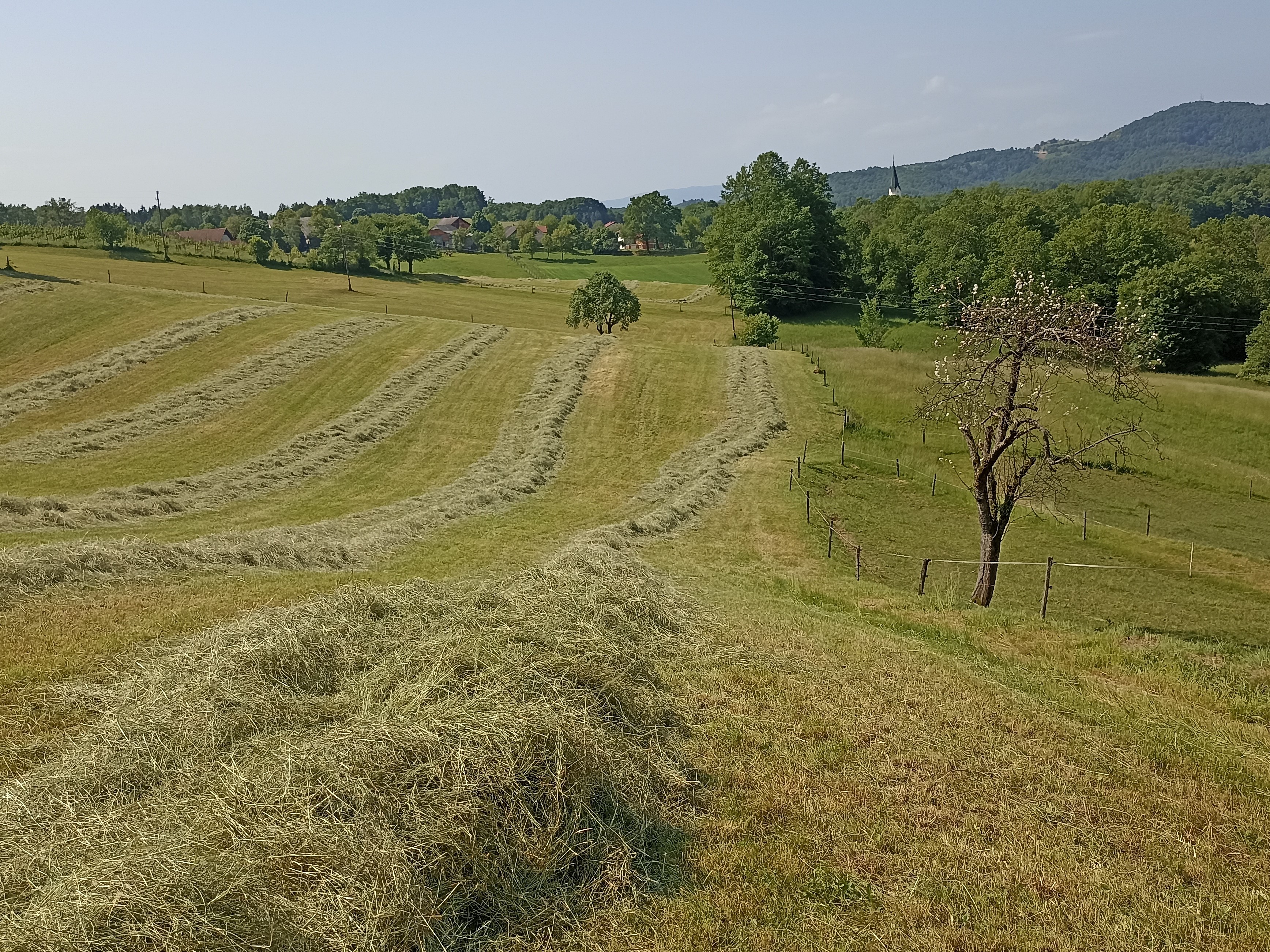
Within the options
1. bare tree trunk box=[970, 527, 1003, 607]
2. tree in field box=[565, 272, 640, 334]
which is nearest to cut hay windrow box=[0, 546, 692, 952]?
bare tree trunk box=[970, 527, 1003, 607]

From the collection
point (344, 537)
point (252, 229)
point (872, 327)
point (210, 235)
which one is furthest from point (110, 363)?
point (210, 235)

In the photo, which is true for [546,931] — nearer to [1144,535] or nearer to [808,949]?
[808,949]

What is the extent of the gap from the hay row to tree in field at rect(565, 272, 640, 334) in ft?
113

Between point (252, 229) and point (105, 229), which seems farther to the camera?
point (252, 229)

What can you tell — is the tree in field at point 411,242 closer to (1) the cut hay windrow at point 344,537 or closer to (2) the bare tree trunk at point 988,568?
(1) the cut hay windrow at point 344,537

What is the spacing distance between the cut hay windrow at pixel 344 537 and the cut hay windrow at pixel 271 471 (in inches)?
151

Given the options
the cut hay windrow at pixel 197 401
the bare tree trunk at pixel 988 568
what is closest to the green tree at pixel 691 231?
the cut hay windrow at pixel 197 401

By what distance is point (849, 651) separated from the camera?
38.4 feet

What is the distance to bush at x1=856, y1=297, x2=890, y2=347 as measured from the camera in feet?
212

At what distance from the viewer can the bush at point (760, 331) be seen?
62312mm

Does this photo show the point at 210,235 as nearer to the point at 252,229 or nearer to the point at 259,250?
the point at 252,229

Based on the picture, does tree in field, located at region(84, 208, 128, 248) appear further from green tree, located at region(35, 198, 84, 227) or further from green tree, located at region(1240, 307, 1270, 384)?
green tree, located at region(1240, 307, 1270, 384)

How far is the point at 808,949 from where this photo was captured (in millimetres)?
5699

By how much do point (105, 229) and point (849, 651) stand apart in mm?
100006
